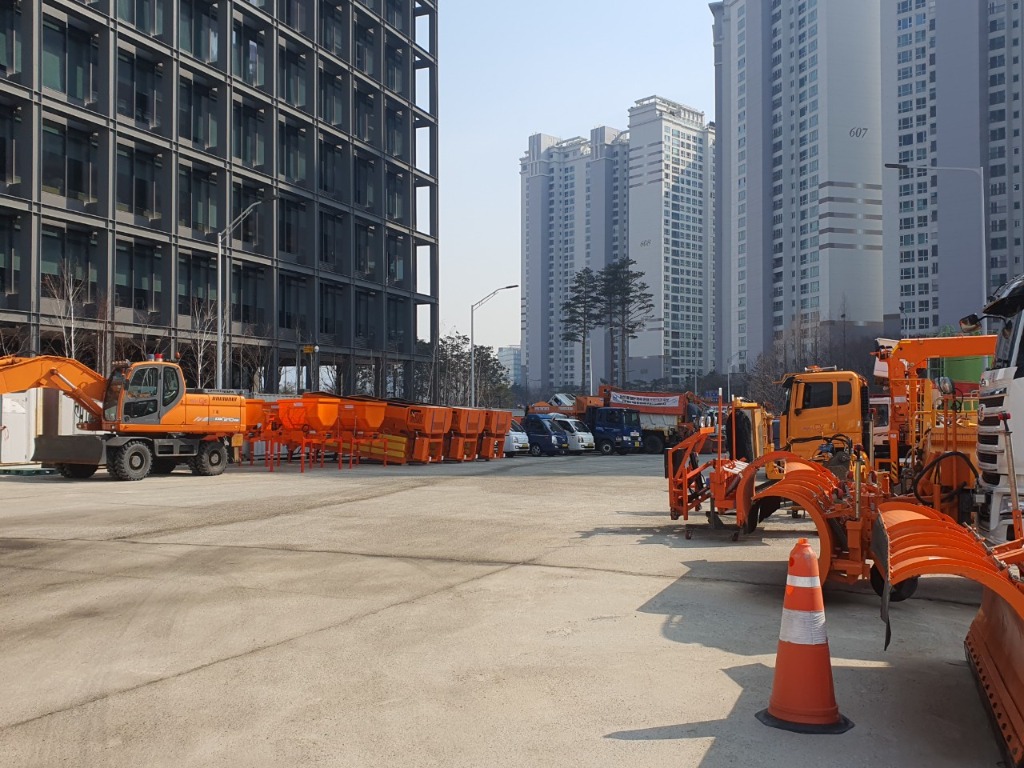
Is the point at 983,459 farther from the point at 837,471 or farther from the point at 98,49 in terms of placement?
the point at 98,49

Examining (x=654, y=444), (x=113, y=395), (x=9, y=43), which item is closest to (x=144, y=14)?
(x=9, y=43)

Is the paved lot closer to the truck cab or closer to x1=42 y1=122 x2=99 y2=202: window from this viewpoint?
x1=42 y1=122 x2=99 y2=202: window

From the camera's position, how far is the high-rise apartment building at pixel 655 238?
169 meters

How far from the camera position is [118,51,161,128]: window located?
38.8 m

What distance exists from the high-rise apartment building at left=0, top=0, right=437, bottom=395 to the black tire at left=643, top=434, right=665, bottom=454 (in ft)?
62.7

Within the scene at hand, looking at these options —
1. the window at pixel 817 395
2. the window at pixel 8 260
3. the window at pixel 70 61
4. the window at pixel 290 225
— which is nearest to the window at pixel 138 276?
the window at pixel 8 260

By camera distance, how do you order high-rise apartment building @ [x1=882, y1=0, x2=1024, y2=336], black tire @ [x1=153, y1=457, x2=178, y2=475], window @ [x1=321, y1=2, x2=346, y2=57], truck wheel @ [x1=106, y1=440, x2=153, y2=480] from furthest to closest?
high-rise apartment building @ [x1=882, y1=0, x2=1024, y2=336], window @ [x1=321, y1=2, x2=346, y2=57], black tire @ [x1=153, y1=457, x2=178, y2=475], truck wheel @ [x1=106, y1=440, x2=153, y2=480]

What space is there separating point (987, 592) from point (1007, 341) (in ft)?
10.7

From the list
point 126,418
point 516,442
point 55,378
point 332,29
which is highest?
point 332,29

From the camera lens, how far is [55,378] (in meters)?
21.5

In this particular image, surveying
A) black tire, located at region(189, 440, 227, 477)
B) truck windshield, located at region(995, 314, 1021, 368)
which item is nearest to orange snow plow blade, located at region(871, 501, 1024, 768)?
truck windshield, located at region(995, 314, 1021, 368)

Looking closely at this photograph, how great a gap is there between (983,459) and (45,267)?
36531 mm

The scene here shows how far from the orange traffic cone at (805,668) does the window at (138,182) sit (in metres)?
40.2

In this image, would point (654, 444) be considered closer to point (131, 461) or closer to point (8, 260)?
point (131, 461)
